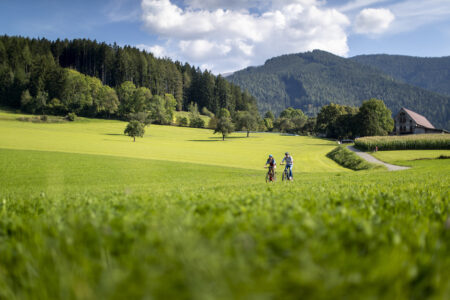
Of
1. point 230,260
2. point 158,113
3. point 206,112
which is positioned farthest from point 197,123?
point 230,260

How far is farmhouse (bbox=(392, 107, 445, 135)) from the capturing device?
111 metres

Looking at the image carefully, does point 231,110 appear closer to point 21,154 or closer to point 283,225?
point 21,154

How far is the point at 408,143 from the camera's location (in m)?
66.0

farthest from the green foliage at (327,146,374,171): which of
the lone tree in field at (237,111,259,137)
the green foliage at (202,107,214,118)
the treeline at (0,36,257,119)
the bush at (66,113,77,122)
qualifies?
the green foliage at (202,107,214,118)

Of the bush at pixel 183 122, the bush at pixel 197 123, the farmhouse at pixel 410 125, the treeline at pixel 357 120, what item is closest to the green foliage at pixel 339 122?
the treeline at pixel 357 120

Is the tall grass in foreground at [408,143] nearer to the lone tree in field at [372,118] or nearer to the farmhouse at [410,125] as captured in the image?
the lone tree in field at [372,118]

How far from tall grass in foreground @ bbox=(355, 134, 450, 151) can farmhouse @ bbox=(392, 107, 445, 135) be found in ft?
174

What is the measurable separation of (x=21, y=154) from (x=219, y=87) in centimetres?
16205

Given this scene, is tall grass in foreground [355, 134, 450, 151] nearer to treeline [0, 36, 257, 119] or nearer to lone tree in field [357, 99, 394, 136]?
lone tree in field [357, 99, 394, 136]

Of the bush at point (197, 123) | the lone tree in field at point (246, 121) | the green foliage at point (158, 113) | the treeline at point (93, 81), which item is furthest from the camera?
the bush at point (197, 123)

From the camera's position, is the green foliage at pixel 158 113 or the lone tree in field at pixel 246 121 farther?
the green foliage at pixel 158 113

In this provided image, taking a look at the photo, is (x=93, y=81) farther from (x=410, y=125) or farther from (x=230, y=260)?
(x=230, y=260)

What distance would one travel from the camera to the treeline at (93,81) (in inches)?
4786

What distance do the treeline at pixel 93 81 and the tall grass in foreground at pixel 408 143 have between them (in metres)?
81.6
